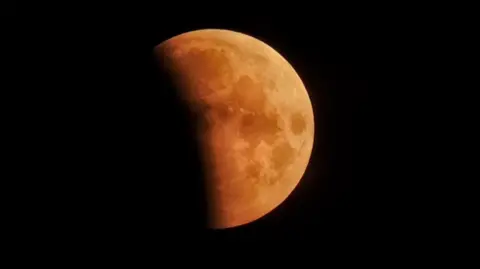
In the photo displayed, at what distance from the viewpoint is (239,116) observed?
14.4ft

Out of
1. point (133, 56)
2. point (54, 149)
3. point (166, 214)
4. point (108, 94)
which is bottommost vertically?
point (166, 214)

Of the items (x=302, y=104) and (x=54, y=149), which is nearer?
(x=54, y=149)

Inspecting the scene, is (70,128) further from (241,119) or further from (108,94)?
(241,119)

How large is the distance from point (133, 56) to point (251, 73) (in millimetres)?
759

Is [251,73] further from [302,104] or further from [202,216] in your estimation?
[202,216]

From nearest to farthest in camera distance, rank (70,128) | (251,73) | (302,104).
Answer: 1. (70,128)
2. (251,73)
3. (302,104)

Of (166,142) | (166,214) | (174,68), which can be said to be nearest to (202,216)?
(166,214)

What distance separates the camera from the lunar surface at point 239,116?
14.3ft

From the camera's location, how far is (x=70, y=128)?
4262 mm

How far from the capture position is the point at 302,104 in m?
4.86

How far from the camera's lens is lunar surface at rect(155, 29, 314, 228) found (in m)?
4.37

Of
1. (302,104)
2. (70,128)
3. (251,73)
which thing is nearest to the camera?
(70,128)

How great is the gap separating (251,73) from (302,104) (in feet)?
1.68

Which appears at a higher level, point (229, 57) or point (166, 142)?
point (229, 57)
